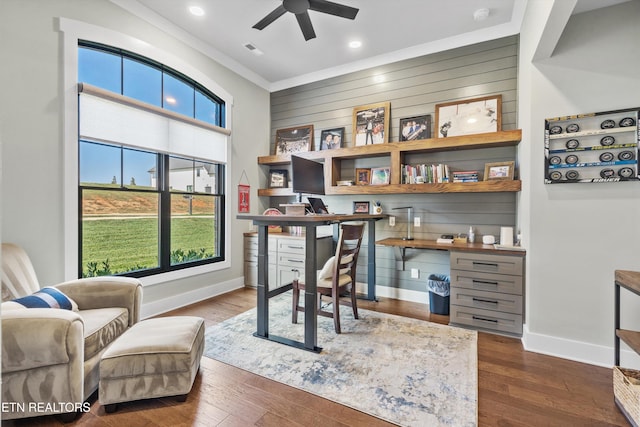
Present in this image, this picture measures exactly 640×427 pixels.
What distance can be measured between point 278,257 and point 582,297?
3.14m

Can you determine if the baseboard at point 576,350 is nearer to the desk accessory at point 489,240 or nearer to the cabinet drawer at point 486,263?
the cabinet drawer at point 486,263

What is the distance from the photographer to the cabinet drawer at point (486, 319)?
A: 292 centimetres

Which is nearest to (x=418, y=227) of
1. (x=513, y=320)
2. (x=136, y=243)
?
(x=513, y=320)

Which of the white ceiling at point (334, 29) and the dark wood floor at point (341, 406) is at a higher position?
the white ceiling at point (334, 29)

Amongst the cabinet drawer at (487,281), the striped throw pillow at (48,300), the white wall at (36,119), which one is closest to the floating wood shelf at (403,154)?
the cabinet drawer at (487,281)

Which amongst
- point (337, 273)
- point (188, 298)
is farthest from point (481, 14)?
point (188, 298)

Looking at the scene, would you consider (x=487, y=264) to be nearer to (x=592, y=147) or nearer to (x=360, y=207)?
(x=592, y=147)

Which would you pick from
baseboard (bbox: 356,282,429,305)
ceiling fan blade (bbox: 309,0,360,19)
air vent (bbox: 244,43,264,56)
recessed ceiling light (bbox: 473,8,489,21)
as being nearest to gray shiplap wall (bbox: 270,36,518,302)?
baseboard (bbox: 356,282,429,305)

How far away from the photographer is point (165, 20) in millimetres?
3416

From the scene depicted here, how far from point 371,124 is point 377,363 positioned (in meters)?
2.90

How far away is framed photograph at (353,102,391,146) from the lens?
160 inches

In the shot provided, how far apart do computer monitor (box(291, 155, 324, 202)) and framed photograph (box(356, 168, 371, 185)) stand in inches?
27.0

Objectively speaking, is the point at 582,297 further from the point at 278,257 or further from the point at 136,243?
the point at 136,243

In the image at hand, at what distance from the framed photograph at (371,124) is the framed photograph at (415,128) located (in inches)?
7.8
